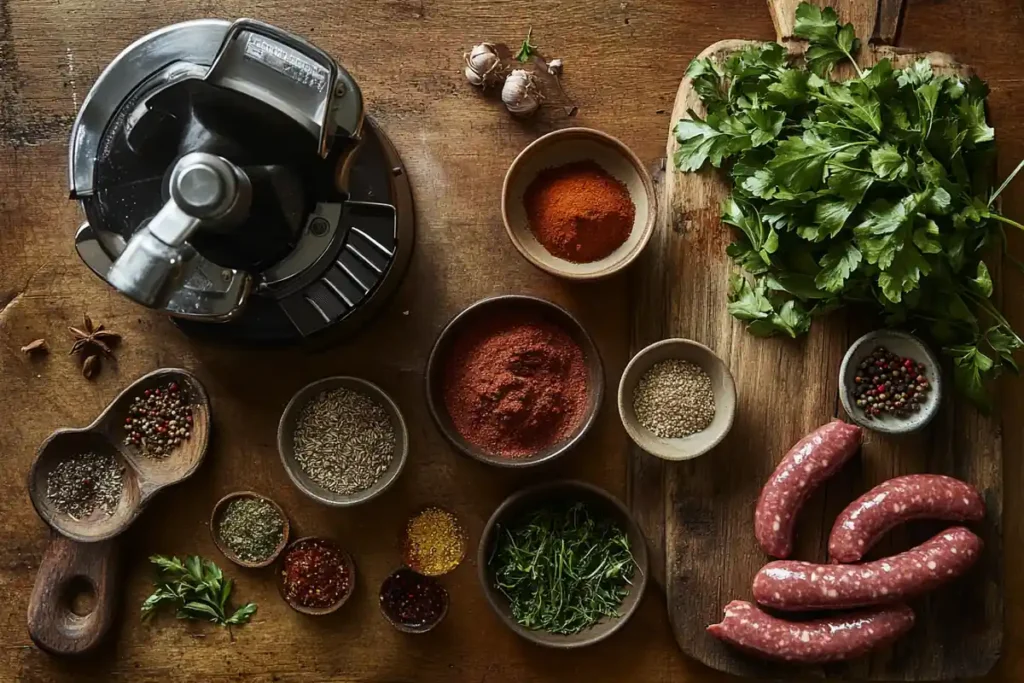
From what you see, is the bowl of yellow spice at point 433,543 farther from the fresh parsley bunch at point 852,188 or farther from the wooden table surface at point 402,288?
the fresh parsley bunch at point 852,188

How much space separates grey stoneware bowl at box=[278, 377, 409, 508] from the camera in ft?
5.97

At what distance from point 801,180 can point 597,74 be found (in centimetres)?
51

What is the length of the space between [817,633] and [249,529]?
46.0 inches

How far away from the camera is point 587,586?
186 cm

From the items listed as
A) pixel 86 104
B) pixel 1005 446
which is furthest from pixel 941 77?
pixel 86 104

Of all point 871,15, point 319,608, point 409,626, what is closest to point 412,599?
point 409,626

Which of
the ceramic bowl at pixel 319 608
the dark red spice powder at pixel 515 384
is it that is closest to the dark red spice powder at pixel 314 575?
the ceramic bowl at pixel 319 608

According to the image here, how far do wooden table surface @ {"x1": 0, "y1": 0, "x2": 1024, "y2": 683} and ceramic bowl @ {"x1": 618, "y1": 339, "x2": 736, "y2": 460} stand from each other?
10 centimetres

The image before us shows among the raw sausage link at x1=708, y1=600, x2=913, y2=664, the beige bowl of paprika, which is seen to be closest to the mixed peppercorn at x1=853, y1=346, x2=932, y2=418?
the raw sausage link at x1=708, y1=600, x2=913, y2=664

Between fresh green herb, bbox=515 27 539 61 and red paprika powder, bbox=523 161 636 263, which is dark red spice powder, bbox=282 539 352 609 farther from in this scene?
fresh green herb, bbox=515 27 539 61

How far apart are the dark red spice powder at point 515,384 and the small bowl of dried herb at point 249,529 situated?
0.44 meters

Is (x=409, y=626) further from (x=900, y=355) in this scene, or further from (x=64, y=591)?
(x=900, y=355)

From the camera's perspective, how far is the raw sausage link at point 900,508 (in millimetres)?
1768

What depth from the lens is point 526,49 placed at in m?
1.90
